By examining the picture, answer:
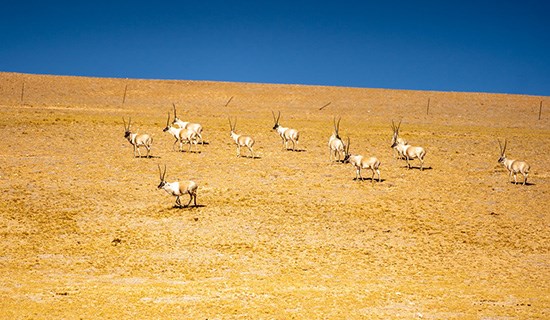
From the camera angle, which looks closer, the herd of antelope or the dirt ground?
the dirt ground

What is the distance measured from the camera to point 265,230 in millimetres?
20688

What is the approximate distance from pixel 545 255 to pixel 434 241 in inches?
125

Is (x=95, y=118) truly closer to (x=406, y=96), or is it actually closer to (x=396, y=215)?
(x=396, y=215)

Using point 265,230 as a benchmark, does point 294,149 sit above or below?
above

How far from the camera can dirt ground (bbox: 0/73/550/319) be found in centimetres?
1451

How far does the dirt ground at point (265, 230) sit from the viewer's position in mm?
14508

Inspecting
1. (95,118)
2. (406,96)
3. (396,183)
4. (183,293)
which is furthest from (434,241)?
(406,96)

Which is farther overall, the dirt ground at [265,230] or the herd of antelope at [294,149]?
the herd of antelope at [294,149]

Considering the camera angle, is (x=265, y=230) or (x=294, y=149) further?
(x=294, y=149)

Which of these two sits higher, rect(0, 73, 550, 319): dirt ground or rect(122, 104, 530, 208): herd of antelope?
rect(122, 104, 530, 208): herd of antelope

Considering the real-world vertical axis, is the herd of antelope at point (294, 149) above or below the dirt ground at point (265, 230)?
above

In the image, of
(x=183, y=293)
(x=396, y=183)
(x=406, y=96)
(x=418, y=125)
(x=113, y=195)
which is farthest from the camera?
(x=406, y=96)

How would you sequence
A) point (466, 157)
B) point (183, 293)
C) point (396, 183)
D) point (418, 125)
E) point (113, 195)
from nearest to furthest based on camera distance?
1. point (183, 293)
2. point (113, 195)
3. point (396, 183)
4. point (466, 157)
5. point (418, 125)

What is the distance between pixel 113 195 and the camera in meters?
24.2
